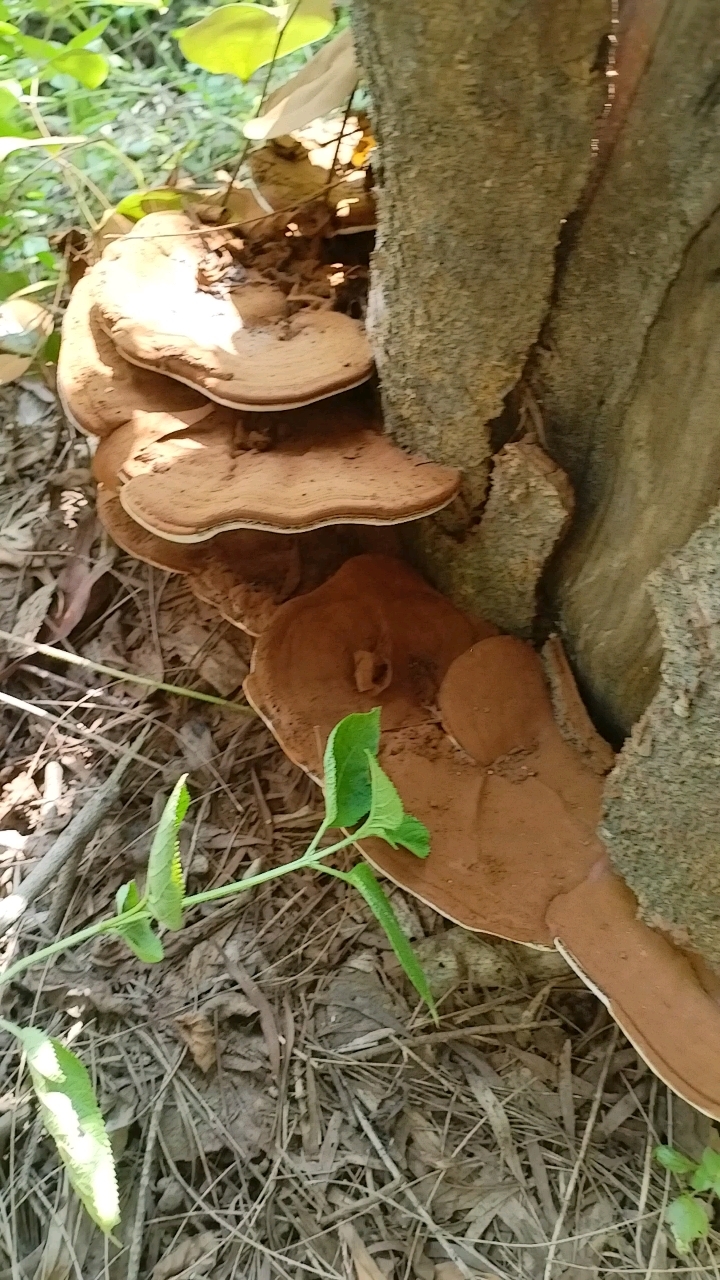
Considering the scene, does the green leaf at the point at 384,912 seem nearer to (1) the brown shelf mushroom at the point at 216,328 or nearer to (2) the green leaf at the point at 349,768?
(2) the green leaf at the point at 349,768

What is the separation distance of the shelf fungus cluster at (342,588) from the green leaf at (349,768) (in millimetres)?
87

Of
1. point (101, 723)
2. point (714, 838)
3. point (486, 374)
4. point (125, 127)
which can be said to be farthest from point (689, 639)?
point (125, 127)

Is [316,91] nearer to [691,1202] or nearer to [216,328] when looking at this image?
[216,328]

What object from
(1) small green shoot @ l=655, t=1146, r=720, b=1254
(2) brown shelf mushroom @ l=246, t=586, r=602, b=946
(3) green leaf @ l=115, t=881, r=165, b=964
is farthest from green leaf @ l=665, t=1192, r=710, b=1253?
(3) green leaf @ l=115, t=881, r=165, b=964

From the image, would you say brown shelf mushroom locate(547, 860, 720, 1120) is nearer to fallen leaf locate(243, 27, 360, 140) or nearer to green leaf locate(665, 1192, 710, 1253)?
green leaf locate(665, 1192, 710, 1253)

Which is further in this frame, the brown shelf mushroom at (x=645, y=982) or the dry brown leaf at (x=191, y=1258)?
the dry brown leaf at (x=191, y=1258)

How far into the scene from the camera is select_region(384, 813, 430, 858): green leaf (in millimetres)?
1313

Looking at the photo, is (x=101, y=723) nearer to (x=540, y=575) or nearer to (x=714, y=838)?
(x=540, y=575)

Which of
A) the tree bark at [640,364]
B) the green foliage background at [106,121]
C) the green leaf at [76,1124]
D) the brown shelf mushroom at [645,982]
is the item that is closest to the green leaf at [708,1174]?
the brown shelf mushroom at [645,982]

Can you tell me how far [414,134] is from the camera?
3.61 feet

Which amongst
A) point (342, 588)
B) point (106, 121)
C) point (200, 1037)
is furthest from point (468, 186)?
point (106, 121)

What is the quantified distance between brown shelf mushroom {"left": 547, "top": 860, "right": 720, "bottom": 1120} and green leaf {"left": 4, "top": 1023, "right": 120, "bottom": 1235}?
2.16 feet

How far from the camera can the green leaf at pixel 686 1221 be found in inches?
59.1

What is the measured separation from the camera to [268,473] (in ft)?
4.33
